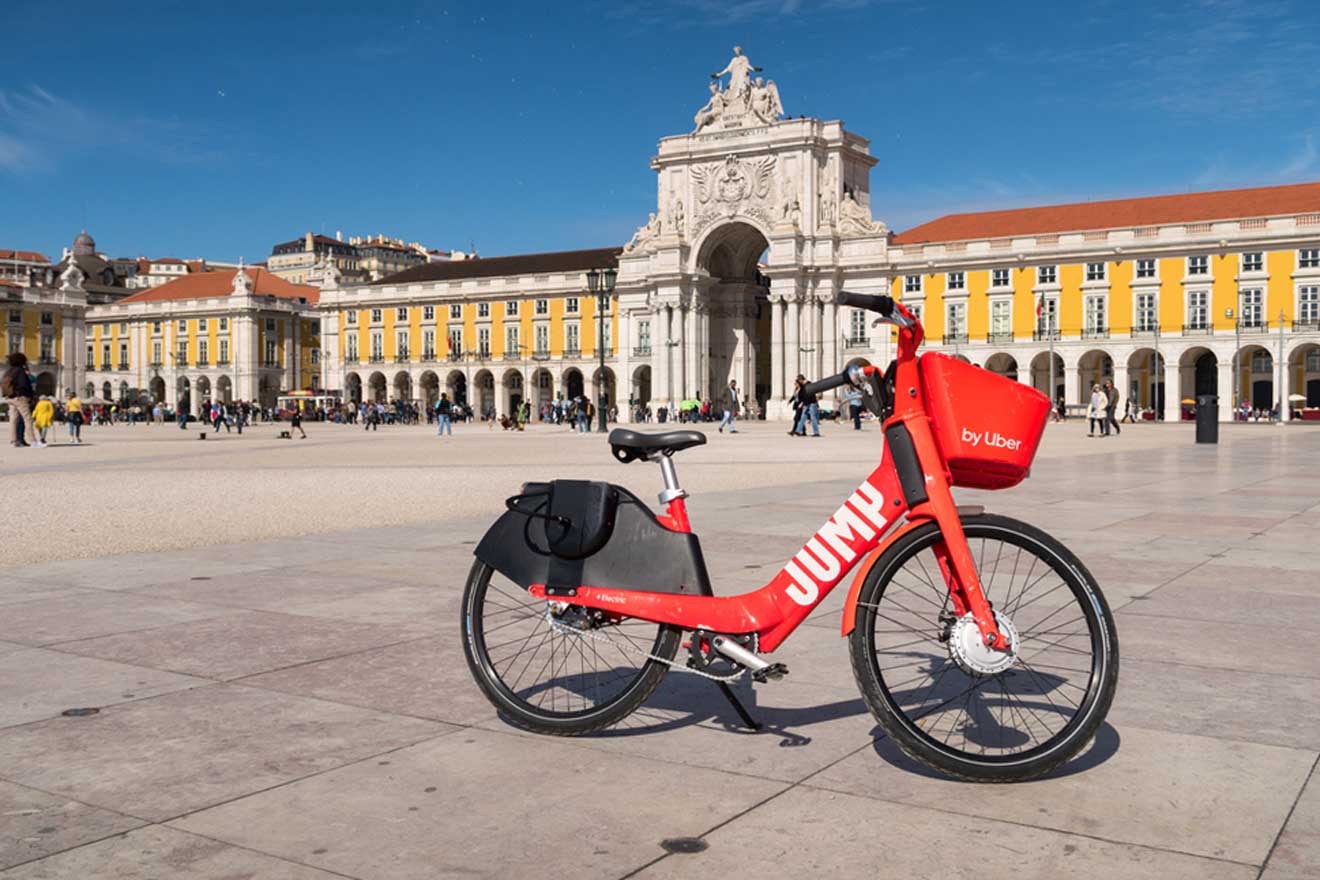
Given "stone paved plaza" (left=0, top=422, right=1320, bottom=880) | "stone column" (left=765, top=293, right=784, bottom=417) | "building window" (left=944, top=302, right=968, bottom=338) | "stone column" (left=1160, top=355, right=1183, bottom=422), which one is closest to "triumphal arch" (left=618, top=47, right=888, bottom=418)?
"stone column" (left=765, top=293, right=784, bottom=417)

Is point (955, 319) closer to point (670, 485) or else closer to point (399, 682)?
point (399, 682)

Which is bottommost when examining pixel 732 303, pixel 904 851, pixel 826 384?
pixel 904 851

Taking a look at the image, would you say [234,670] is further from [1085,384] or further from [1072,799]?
[1085,384]

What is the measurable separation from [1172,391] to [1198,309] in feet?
13.9

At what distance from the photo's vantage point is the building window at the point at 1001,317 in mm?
64312

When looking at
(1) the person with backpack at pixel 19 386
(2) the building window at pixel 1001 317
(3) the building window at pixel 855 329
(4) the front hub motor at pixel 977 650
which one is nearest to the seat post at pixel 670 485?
(4) the front hub motor at pixel 977 650

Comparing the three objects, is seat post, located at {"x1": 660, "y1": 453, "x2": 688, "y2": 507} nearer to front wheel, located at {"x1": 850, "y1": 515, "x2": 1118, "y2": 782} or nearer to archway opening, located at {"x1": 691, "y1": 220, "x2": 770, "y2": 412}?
front wheel, located at {"x1": 850, "y1": 515, "x2": 1118, "y2": 782}

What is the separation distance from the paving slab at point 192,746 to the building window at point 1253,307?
61.7m

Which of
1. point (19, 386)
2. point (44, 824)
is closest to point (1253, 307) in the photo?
point (19, 386)

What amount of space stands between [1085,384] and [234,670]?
6398cm

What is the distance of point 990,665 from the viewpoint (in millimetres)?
3506

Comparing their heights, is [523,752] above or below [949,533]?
below

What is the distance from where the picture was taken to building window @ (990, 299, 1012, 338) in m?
64.3

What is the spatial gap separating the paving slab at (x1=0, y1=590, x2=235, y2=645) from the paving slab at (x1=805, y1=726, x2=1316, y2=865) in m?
3.54
